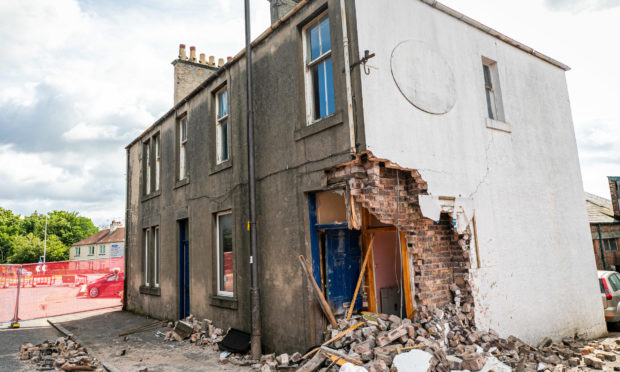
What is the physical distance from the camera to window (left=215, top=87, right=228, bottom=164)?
1040 centimetres

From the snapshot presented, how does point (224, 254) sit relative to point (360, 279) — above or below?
above

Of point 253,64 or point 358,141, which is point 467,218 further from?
point 253,64

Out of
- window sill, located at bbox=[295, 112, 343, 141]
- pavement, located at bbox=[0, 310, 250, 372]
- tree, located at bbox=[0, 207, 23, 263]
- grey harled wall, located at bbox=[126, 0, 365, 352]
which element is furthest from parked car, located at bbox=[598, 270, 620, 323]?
tree, located at bbox=[0, 207, 23, 263]

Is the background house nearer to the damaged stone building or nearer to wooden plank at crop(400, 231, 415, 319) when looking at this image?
the damaged stone building

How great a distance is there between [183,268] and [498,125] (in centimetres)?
954

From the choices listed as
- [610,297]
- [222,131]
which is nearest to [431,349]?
[222,131]

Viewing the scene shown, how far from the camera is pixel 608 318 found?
1019 cm

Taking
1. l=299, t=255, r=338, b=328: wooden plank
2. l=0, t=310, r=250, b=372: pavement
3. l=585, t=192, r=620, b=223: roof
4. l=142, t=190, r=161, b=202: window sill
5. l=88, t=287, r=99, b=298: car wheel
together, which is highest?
l=142, t=190, r=161, b=202: window sill

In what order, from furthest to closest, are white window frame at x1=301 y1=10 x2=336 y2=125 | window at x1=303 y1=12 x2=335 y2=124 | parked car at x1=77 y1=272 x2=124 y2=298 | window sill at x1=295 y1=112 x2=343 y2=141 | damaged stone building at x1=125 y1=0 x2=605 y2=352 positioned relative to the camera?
1. parked car at x1=77 y1=272 x2=124 y2=298
2. white window frame at x1=301 y1=10 x2=336 y2=125
3. window at x1=303 y1=12 x2=335 y2=124
4. damaged stone building at x1=125 y1=0 x2=605 y2=352
5. window sill at x1=295 y1=112 x2=343 y2=141

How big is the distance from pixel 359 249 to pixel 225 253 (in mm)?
3779

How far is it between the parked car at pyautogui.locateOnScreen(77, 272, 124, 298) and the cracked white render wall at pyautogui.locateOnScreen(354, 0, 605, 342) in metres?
16.9

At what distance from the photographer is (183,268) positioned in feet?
39.0

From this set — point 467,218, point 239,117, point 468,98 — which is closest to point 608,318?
point 467,218

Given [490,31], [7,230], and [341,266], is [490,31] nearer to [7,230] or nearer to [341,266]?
[341,266]
